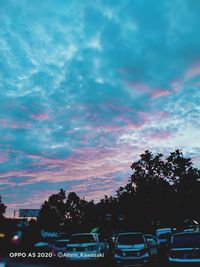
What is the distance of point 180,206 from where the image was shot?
50.0 m

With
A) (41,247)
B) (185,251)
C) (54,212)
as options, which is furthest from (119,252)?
(54,212)

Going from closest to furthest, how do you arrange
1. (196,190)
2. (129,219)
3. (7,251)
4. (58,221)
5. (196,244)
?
(196,244)
(7,251)
(196,190)
(129,219)
(58,221)

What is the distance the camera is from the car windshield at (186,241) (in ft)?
42.0

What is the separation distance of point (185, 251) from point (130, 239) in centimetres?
451

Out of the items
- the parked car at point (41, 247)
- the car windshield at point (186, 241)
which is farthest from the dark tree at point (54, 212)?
the car windshield at point (186, 241)

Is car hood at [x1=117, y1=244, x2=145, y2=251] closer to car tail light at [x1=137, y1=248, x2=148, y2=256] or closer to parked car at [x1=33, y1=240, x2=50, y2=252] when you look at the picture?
car tail light at [x1=137, y1=248, x2=148, y2=256]

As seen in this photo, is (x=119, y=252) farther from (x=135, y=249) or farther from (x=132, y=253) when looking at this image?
(x=135, y=249)

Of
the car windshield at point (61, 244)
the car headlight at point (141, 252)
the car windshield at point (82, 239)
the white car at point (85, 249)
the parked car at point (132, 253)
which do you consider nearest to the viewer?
the parked car at point (132, 253)

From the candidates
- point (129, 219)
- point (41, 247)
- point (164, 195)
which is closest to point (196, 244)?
point (41, 247)

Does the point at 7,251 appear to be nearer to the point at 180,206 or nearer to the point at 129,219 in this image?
the point at 180,206

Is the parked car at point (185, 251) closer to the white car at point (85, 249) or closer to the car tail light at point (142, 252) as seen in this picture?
the car tail light at point (142, 252)

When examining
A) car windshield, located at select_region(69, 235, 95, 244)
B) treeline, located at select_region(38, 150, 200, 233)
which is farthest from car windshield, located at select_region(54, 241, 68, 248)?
treeline, located at select_region(38, 150, 200, 233)

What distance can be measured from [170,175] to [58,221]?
74.3 metres

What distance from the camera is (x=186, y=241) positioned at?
13.2m
